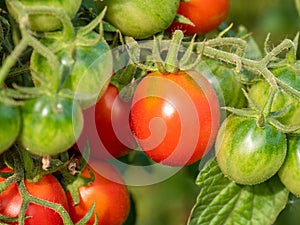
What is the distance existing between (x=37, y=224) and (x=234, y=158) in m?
0.39

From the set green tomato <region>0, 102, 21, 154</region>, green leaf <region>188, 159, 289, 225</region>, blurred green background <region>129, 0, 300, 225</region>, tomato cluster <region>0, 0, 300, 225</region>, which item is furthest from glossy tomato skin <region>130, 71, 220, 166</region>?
blurred green background <region>129, 0, 300, 225</region>

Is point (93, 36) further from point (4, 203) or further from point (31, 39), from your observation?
point (4, 203)

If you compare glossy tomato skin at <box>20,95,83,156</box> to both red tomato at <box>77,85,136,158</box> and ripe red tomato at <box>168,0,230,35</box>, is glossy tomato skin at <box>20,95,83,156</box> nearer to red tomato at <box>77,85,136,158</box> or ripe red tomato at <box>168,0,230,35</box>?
red tomato at <box>77,85,136,158</box>

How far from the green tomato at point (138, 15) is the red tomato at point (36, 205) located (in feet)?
1.07

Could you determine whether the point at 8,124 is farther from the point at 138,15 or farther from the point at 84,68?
the point at 138,15

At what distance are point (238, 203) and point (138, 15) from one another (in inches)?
20.1

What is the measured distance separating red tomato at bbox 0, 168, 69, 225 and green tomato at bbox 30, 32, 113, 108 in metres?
0.25

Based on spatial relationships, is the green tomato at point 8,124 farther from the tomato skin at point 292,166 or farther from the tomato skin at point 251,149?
the tomato skin at point 292,166

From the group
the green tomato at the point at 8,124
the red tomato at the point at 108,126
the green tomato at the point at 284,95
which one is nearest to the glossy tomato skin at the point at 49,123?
the green tomato at the point at 8,124

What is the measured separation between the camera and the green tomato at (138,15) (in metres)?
1.43

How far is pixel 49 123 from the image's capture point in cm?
113

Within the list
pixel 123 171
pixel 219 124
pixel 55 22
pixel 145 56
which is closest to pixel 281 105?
pixel 219 124

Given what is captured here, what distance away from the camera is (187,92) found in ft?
4.63

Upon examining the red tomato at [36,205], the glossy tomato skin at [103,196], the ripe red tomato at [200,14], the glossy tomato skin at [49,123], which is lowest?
the glossy tomato skin at [103,196]
